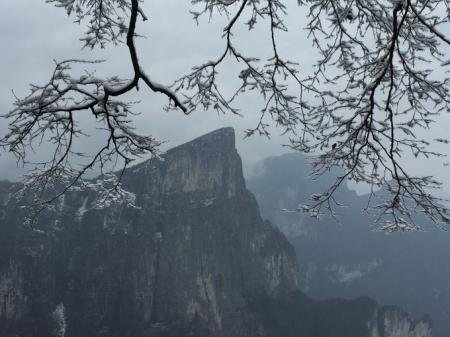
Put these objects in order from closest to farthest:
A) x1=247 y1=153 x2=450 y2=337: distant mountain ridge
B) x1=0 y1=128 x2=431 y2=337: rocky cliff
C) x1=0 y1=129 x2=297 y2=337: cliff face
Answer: x1=0 y1=129 x2=297 y2=337: cliff face, x1=0 y1=128 x2=431 y2=337: rocky cliff, x1=247 y1=153 x2=450 y2=337: distant mountain ridge

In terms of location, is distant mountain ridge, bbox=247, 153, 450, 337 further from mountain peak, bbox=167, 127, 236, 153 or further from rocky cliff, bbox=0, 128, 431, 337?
mountain peak, bbox=167, 127, 236, 153

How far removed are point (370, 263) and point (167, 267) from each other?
105396 mm

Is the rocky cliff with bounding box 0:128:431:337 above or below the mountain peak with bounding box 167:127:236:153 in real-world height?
below

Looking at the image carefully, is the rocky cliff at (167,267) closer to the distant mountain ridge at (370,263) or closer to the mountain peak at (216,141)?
the mountain peak at (216,141)

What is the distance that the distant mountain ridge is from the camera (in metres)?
152

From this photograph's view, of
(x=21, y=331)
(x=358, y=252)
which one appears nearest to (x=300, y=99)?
(x=21, y=331)

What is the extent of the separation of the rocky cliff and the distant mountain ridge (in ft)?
210

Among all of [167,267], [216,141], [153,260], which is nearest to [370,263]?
[216,141]

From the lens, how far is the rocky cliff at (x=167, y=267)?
73.7 metres

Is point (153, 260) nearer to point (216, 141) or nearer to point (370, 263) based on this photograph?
point (216, 141)

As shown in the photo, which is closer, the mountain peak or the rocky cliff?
the rocky cliff

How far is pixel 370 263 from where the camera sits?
16525 centimetres

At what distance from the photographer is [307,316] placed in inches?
3551

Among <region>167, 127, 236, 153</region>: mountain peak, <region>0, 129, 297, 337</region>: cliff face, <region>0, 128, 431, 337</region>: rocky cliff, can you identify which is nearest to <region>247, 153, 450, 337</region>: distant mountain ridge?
<region>0, 128, 431, 337</region>: rocky cliff
